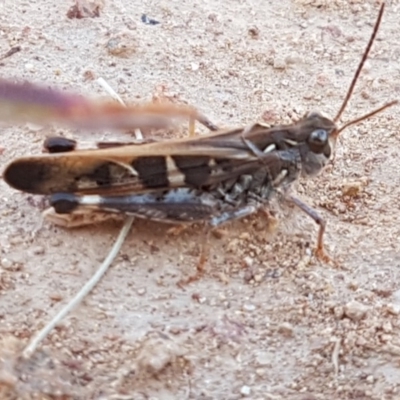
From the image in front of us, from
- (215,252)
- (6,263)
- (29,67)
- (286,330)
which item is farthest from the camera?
(29,67)

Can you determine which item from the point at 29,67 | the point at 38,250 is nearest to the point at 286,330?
the point at 38,250

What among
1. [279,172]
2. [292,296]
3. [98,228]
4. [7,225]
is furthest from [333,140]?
[7,225]

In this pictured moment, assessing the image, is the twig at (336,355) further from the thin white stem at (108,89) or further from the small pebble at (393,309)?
the thin white stem at (108,89)

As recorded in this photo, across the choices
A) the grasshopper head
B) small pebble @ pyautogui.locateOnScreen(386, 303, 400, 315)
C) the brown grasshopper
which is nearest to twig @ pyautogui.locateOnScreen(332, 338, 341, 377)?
small pebble @ pyautogui.locateOnScreen(386, 303, 400, 315)

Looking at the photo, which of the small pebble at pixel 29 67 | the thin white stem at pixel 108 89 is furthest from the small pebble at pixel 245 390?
the small pebble at pixel 29 67

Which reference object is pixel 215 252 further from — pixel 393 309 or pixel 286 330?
pixel 393 309

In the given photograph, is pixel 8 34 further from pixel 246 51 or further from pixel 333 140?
pixel 333 140

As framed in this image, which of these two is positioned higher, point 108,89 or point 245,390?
point 108,89
